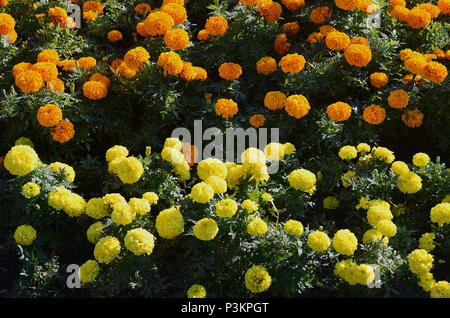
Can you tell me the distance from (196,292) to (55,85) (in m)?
2.09

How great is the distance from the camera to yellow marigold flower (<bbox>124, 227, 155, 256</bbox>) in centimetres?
279

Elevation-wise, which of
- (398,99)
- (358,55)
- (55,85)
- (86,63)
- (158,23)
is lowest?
(398,99)

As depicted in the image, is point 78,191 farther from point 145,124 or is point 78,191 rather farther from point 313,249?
point 313,249

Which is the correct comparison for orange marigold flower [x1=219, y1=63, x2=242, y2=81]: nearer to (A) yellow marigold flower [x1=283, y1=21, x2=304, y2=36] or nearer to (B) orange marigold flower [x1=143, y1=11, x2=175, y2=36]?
(B) orange marigold flower [x1=143, y1=11, x2=175, y2=36]

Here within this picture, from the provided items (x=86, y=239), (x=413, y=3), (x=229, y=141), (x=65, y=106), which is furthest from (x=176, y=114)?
(x=413, y=3)

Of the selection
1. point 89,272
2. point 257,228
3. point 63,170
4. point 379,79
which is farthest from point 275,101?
point 89,272

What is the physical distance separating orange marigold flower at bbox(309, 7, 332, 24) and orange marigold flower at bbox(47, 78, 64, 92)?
2.28 metres

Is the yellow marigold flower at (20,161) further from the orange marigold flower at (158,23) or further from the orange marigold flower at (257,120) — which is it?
the orange marigold flower at (257,120)

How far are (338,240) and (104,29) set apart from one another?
3.33m

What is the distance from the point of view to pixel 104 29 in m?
4.95

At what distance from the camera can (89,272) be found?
2922 millimetres

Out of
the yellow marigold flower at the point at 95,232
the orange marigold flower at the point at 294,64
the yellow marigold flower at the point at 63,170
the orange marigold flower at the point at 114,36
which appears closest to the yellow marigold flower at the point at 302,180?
the orange marigold flower at the point at 294,64

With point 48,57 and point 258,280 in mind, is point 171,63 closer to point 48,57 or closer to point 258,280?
point 48,57

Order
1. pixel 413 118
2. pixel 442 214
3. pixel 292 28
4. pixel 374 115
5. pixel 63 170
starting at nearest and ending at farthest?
pixel 442 214, pixel 63 170, pixel 374 115, pixel 413 118, pixel 292 28
